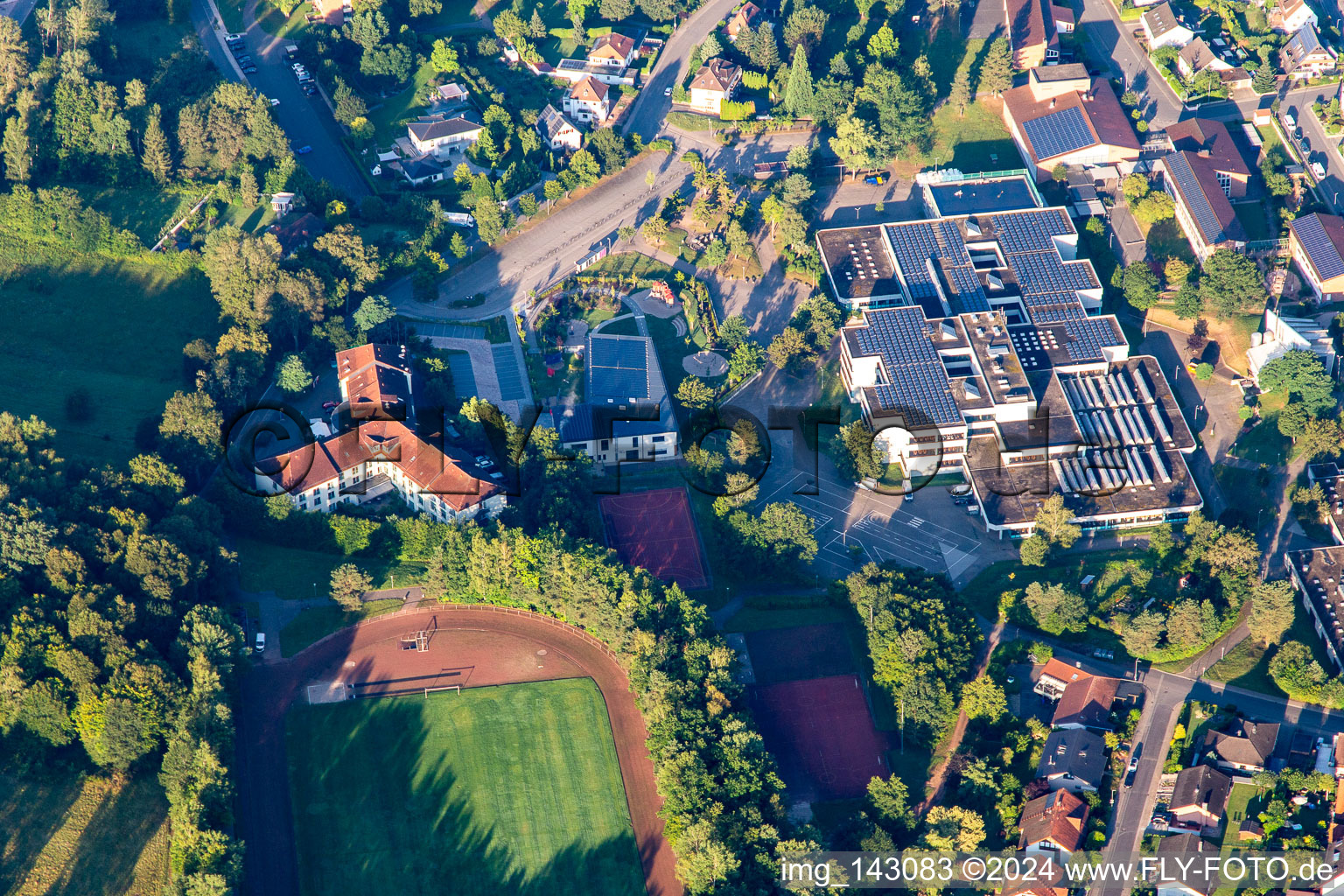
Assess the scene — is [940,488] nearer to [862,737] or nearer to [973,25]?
[862,737]

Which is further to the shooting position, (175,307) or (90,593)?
(175,307)

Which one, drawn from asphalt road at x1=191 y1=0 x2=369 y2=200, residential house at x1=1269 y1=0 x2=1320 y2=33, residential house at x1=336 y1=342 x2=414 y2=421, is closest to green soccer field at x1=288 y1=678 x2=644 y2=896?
residential house at x1=336 y1=342 x2=414 y2=421

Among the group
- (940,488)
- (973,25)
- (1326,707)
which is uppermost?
(973,25)

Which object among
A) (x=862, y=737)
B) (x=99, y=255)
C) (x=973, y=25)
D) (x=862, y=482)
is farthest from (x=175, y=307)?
(x=973, y=25)

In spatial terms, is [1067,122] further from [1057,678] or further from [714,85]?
[1057,678]

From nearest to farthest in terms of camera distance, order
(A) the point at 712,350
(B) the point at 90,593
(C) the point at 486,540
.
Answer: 1. (B) the point at 90,593
2. (C) the point at 486,540
3. (A) the point at 712,350

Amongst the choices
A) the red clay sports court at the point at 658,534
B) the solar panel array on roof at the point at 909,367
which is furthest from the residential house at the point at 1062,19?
the red clay sports court at the point at 658,534

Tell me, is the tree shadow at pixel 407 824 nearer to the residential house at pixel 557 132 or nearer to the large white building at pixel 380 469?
the large white building at pixel 380 469

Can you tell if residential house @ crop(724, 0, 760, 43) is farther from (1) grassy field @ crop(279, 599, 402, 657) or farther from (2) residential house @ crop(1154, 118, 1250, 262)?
(1) grassy field @ crop(279, 599, 402, 657)
